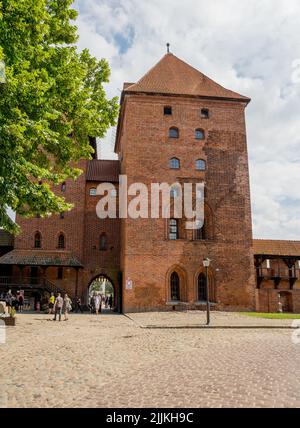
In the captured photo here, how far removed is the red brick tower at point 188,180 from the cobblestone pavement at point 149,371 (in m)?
12.1

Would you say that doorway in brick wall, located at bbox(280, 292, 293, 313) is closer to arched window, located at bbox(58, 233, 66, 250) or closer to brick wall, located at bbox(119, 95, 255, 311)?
brick wall, located at bbox(119, 95, 255, 311)

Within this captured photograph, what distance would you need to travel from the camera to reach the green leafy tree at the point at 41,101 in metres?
8.31

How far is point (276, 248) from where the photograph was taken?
30.2 meters

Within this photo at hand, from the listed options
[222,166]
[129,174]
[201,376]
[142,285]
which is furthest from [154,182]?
[201,376]

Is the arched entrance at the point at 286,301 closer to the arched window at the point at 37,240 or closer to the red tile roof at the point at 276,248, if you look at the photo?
the red tile roof at the point at 276,248

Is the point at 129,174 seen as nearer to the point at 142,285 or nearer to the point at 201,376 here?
the point at 142,285

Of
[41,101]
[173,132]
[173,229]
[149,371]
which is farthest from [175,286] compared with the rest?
[41,101]

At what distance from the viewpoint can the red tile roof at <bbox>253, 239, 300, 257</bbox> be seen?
96.8 ft

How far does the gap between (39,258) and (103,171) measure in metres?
9.60

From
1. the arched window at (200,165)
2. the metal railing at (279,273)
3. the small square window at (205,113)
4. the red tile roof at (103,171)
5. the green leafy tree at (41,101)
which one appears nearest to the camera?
the green leafy tree at (41,101)

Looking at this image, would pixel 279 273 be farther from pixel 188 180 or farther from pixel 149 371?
pixel 149 371

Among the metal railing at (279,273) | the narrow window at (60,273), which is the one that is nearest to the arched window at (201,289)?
the metal railing at (279,273)

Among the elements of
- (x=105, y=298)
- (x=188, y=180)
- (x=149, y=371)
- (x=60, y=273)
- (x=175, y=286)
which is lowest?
(x=149, y=371)
